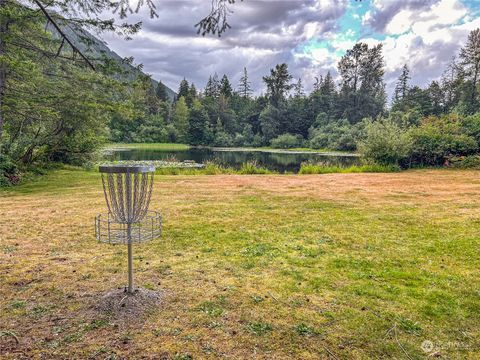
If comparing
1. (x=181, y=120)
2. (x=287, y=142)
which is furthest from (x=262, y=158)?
(x=181, y=120)

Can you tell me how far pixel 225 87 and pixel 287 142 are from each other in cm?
2720

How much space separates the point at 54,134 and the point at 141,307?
40.9 feet

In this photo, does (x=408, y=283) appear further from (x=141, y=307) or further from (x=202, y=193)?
(x=202, y=193)

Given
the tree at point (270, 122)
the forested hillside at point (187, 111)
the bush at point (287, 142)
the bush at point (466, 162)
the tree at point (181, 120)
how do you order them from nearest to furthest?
the forested hillside at point (187, 111) → the bush at point (466, 162) → the bush at point (287, 142) → the tree at point (270, 122) → the tree at point (181, 120)

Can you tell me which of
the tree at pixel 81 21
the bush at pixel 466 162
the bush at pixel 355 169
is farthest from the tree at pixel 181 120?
the tree at pixel 81 21

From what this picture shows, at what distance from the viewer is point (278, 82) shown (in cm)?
5853

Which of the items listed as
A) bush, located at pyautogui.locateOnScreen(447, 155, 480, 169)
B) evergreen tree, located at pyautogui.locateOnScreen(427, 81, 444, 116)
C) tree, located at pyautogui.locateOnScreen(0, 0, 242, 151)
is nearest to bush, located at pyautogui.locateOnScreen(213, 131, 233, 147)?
evergreen tree, located at pyautogui.locateOnScreen(427, 81, 444, 116)

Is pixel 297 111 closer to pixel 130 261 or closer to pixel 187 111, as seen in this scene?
pixel 187 111

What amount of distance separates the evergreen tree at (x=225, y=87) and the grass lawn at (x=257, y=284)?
211 feet

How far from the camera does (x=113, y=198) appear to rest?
297 cm

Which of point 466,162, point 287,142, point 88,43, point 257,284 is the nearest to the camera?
point 257,284

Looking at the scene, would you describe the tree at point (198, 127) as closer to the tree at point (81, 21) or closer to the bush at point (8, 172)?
the bush at point (8, 172)

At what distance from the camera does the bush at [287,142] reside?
48.2 m

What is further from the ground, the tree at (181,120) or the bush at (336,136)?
the tree at (181,120)
